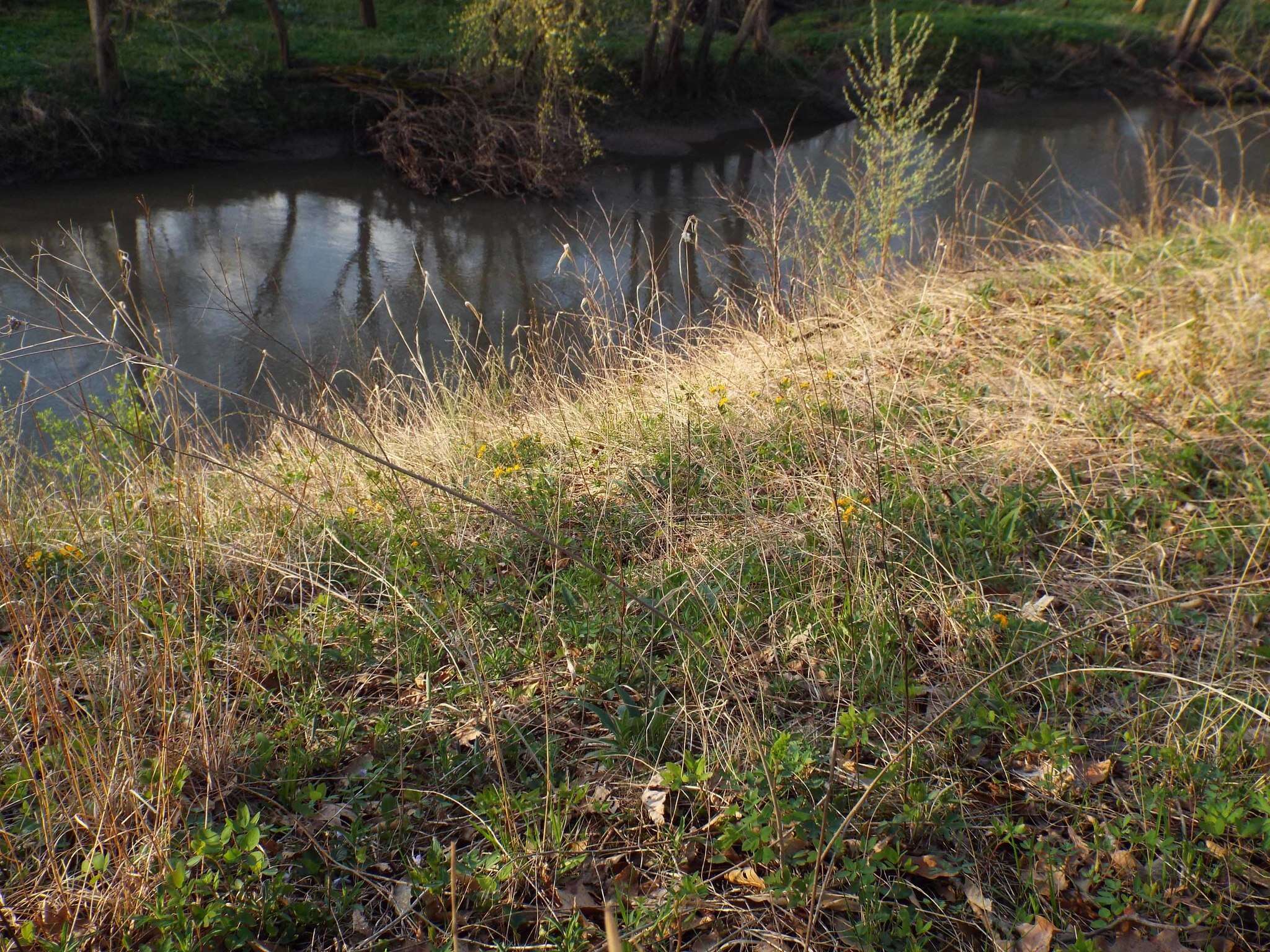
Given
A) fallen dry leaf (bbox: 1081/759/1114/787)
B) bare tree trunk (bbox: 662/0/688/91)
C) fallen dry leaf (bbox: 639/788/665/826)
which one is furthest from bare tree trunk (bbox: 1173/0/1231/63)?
fallen dry leaf (bbox: 639/788/665/826)

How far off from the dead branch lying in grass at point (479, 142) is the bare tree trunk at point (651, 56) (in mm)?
3395

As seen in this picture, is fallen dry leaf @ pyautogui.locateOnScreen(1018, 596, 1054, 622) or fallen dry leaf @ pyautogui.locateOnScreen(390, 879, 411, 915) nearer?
fallen dry leaf @ pyautogui.locateOnScreen(390, 879, 411, 915)

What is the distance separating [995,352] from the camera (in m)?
4.07

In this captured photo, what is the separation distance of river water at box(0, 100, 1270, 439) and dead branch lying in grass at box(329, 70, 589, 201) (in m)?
0.36

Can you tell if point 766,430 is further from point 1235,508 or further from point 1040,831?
point 1040,831

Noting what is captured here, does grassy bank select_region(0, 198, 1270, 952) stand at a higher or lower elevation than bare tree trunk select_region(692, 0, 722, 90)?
lower

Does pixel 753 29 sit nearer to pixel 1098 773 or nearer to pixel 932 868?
pixel 1098 773

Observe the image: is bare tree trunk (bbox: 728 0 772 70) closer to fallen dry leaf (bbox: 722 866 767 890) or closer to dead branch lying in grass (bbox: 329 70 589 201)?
dead branch lying in grass (bbox: 329 70 589 201)

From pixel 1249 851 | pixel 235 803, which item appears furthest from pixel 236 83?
pixel 1249 851

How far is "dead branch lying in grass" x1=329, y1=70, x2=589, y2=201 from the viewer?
1324 centimetres

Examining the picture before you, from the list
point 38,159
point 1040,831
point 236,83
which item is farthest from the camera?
point 236,83

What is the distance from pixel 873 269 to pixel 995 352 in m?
2.06

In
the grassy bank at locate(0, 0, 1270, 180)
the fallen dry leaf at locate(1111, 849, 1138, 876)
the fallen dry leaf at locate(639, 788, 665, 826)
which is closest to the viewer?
the fallen dry leaf at locate(1111, 849, 1138, 876)

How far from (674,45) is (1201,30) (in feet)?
46.7
